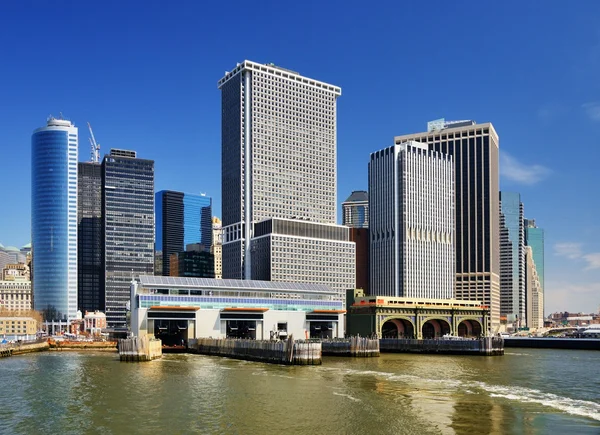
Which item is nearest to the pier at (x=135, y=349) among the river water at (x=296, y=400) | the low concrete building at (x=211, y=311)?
the river water at (x=296, y=400)

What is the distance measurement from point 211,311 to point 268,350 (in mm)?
51847

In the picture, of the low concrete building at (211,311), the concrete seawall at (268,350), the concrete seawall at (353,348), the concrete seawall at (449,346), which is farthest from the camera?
the low concrete building at (211,311)

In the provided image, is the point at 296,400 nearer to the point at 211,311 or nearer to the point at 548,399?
the point at 548,399

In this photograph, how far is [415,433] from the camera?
60438mm

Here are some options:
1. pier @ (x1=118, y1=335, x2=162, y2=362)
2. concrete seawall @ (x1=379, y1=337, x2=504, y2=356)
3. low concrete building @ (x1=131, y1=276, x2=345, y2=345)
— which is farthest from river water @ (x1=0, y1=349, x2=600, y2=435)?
low concrete building @ (x1=131, y1=276, x2=345, y2=345)

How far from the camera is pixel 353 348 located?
154125mm

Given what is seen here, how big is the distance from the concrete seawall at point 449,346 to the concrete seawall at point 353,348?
26.9 metres

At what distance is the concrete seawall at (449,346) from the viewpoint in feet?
554

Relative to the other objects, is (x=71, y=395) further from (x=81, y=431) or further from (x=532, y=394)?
(x=532, y=394)

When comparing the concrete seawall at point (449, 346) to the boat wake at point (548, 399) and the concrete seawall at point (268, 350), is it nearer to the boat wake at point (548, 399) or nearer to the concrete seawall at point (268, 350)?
the concrete seawall at point (268, 350)

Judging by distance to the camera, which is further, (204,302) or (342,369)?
(204,302)

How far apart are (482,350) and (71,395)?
11252 centimetres

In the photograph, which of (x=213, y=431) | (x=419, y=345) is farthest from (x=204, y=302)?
(x=213, y=431)

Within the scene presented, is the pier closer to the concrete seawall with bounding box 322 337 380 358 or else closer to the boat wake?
the concrete seawall with bounding box 322 337 380 358
